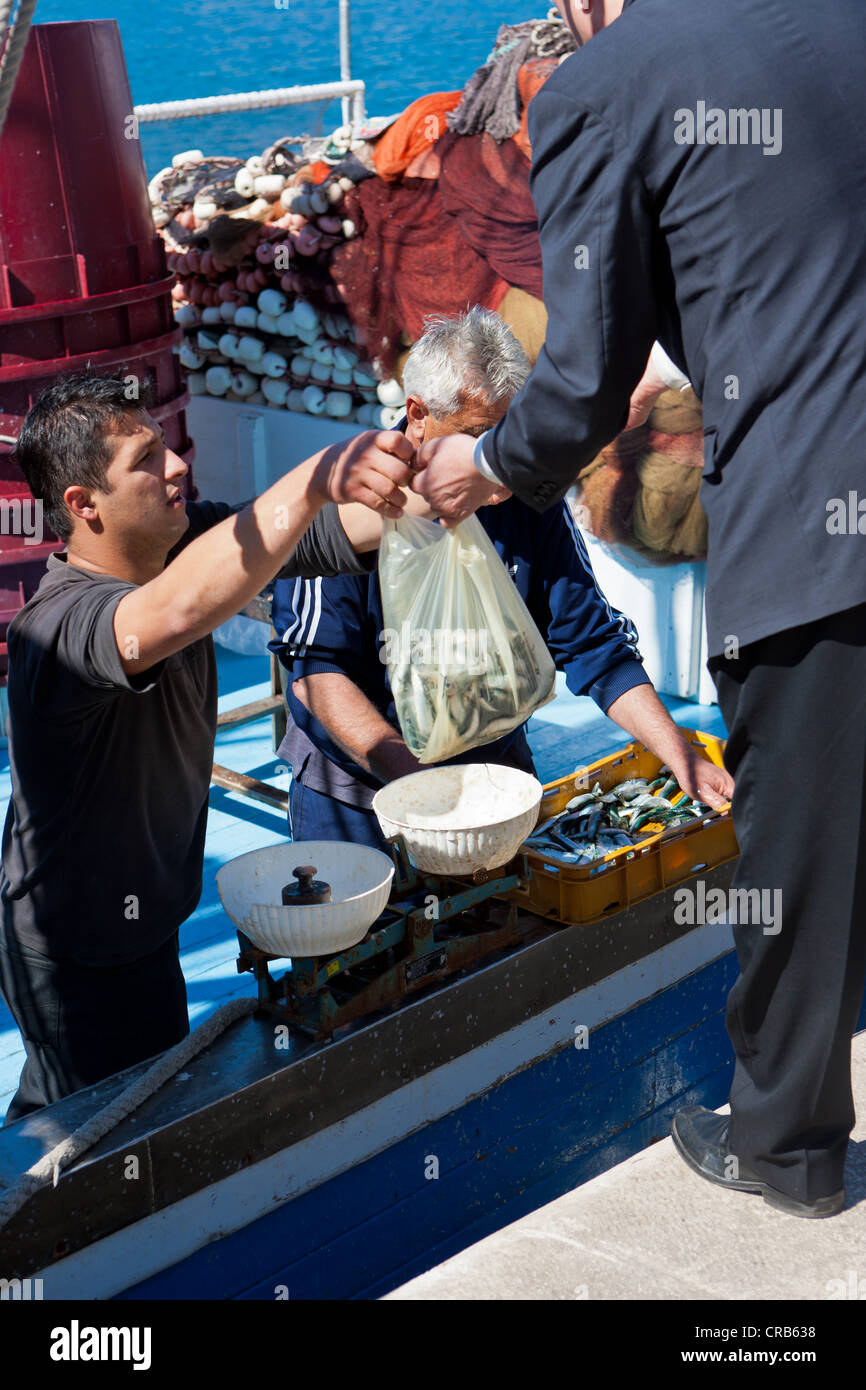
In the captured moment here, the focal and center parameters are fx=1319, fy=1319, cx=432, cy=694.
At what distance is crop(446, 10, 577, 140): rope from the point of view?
552 cm

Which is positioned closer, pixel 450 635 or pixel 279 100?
pixel 450 635

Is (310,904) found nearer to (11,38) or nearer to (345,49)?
(11,38)

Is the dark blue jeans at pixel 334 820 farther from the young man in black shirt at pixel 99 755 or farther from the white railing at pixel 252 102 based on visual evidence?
the white railing at pixel 252 102

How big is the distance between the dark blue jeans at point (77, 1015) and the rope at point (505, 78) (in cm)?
444

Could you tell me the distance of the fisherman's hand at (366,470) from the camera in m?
2.03

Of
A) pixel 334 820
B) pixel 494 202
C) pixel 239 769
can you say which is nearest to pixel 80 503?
pixel 334 820

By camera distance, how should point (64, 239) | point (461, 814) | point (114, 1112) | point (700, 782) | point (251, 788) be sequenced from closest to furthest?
point (114, 1112) < point (461, 814) < point (700, 782) < point (251, 788) < point (64, 239)

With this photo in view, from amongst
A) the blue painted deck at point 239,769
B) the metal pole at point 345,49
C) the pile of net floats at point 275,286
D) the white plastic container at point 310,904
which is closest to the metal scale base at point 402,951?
the white plastic container at point 310,904

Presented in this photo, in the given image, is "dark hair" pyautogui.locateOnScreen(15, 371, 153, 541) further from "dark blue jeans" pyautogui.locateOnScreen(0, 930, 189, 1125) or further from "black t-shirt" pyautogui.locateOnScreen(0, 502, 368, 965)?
"dark blue jeans" pyautogui.locateOnScreen(0, 930, 189, 1125)

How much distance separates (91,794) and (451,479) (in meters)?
0.82

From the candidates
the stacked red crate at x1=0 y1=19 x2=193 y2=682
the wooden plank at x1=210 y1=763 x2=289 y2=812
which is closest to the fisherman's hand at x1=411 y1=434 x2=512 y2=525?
the wooden plank at x1=210 y1=763 x2=289 y2=812

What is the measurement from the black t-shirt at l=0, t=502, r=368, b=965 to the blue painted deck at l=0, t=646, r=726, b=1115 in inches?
53.5

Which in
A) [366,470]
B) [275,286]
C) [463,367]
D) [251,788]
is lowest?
[251,788]

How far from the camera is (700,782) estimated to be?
9.78ft
